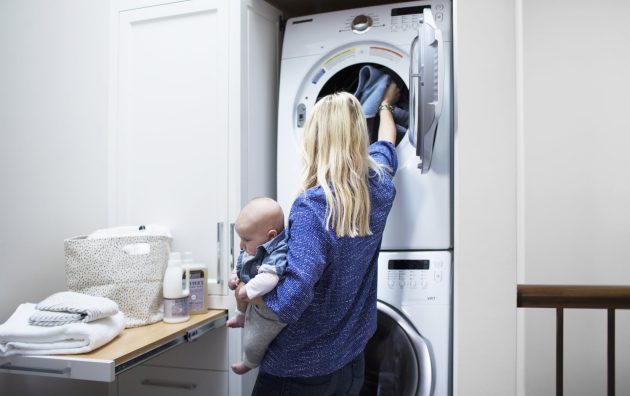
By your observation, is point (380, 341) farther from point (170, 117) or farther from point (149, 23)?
point (149, 23)

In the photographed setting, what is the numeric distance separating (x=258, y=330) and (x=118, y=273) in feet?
1.96

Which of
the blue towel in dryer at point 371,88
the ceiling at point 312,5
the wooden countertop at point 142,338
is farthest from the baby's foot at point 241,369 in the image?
the ceiling at point 312,5

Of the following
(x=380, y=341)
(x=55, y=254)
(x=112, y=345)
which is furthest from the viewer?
(x=55, y=254)

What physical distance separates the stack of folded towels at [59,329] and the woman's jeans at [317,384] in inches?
19.6

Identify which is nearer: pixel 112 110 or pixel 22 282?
pixel 22 282

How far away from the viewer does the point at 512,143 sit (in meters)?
1.40

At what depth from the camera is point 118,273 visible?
5.21ft

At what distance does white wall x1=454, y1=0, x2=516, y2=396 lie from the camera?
4.65 ft

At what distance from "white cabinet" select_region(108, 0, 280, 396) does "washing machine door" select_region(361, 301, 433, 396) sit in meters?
0.50

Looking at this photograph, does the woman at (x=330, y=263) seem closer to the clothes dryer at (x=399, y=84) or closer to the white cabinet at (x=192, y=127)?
the clothes dryer at (x=399, y=84)

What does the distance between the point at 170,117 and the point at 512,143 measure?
130 centimetres

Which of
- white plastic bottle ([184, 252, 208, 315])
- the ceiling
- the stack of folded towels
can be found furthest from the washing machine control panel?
the ceiling

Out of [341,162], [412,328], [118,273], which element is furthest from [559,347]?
[118,273]

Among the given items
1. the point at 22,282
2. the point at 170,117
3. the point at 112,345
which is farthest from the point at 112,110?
the point at 112,345
